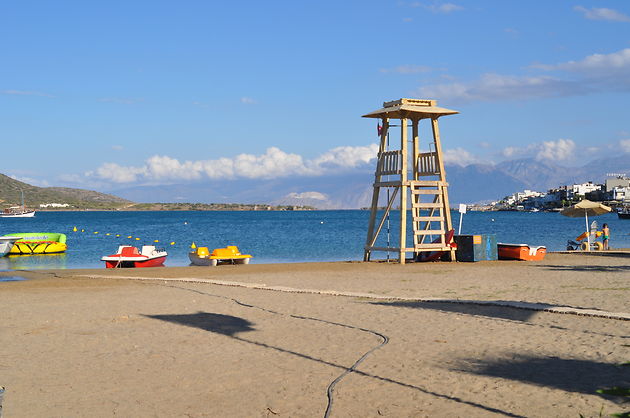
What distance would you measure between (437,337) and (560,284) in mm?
9378

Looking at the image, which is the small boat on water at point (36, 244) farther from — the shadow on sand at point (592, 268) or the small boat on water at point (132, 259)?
the shadow on sand at point (592, 268)

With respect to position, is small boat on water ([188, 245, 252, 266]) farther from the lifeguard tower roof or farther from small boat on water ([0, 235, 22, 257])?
small boat on water ([0, 235, 22, 257])

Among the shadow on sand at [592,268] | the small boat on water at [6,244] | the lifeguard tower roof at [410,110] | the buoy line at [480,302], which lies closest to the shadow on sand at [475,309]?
the buoy line at [480,302]

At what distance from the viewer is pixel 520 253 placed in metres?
29.8

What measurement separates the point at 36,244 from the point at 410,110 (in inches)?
1258

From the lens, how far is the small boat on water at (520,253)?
29.8 m

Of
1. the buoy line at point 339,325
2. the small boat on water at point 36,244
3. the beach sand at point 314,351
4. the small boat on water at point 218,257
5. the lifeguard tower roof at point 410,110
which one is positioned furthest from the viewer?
the small boat on water at point 36,244

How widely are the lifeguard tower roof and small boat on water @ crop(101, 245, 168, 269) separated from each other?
1422 centimetres

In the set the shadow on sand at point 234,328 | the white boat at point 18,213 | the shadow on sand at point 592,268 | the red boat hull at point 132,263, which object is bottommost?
the red boat hull at point 132,263

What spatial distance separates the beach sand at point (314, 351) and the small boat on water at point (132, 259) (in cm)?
1372

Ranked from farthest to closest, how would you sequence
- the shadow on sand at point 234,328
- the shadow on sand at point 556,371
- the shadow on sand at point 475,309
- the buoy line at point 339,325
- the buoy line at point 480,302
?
1. the shadow on sand at point 475,309
2. the buoy line at point 480,302
3. the shadow on sand at point 556,371
4. the shadow on sand at point 234,328
5. the buoy line at point 339,325

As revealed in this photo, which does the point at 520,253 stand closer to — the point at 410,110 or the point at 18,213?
the point at 410,110

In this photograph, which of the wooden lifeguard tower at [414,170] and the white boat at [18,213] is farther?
the white boat at [18,213]

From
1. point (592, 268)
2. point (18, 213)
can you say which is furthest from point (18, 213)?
point (592, 268)
